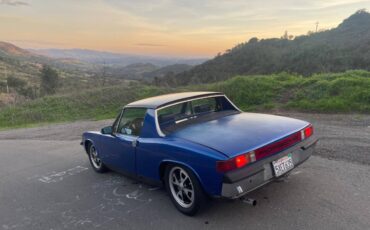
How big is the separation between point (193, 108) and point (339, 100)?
6914 mm

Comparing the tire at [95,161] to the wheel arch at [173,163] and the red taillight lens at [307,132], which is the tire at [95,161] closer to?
the wheel arch at [173,163]

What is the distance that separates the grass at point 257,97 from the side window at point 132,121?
694 centimetres

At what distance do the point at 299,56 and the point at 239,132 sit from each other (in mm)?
50237

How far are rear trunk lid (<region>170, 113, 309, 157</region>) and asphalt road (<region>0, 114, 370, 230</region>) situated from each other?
861 millimetres

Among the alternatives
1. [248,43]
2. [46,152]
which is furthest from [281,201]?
[248,43]

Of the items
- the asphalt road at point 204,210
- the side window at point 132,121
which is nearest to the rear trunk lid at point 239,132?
the side window at point 132,121

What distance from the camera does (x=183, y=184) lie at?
4066 millimetres

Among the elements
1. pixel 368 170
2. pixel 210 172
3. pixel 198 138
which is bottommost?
pixel 368 170

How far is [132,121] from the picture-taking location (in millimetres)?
4992

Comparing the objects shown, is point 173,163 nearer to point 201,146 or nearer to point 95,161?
point 201,146

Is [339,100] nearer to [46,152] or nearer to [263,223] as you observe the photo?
[263,223]

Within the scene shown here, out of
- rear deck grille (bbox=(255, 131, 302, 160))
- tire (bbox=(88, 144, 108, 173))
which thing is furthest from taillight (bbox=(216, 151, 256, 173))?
tire (bbox=(88, 144, 108, 173))

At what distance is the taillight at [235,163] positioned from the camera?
341 centimetres

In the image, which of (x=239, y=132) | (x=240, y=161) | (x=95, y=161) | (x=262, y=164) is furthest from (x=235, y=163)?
(x=95, y=161)
